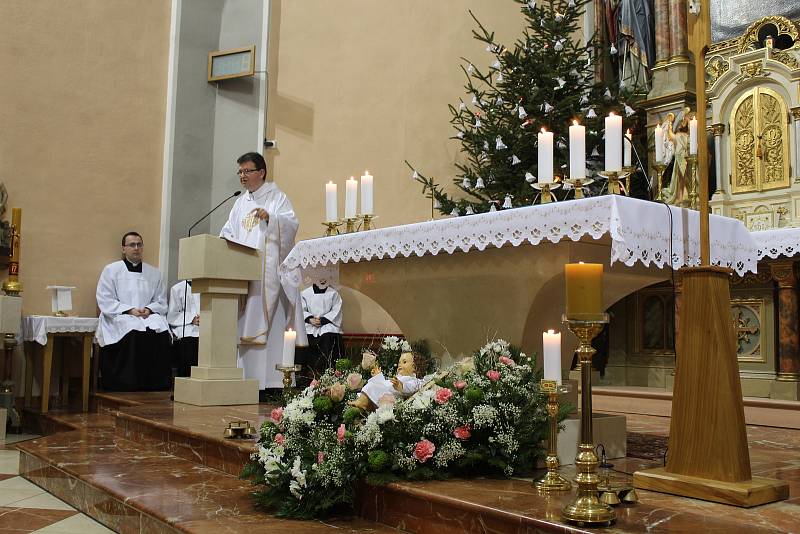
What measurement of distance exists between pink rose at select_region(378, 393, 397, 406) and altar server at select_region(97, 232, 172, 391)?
4636mm

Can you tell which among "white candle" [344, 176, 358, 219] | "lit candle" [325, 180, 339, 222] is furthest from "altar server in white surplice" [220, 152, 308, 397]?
"white candle" [344, 176, 358, 219]

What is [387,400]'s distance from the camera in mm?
2971

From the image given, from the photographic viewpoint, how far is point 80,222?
770cm

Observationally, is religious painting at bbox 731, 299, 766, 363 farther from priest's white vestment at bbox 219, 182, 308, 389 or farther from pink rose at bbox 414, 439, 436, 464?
pink rose at bbox 414, 439, 436, 464

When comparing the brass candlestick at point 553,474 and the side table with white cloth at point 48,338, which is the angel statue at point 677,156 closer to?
the brass candlestick at point 553,474

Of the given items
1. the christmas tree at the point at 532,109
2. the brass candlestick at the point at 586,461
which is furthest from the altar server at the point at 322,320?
the brass candlestick at the point at 586,461

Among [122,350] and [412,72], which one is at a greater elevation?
[412,72]

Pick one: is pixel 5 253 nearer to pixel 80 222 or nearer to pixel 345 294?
pixel 80 222

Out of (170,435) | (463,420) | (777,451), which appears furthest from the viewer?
(170,435)

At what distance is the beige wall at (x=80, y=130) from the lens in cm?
737

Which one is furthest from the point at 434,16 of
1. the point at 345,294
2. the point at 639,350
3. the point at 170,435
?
the point at 170,435

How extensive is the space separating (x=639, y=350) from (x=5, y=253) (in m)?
5.94

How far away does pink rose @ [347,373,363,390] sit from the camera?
312 cm

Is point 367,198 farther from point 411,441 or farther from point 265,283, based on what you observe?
point 265,283
